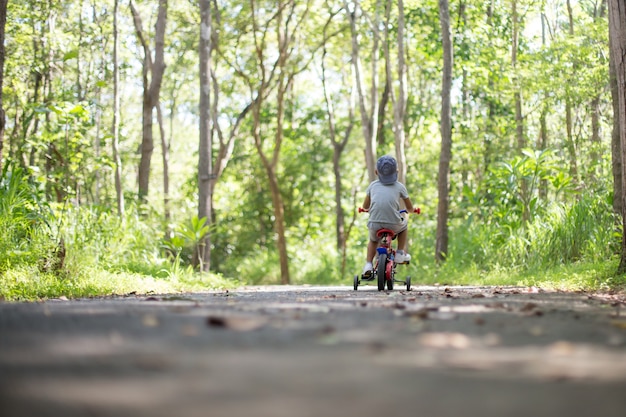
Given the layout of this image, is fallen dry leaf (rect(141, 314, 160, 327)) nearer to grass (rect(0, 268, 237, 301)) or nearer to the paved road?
the paved road

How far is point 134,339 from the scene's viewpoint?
4316mm

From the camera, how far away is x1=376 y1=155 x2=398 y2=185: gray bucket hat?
13073 millimetres

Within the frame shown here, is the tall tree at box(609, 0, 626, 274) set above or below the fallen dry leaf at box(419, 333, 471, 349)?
above

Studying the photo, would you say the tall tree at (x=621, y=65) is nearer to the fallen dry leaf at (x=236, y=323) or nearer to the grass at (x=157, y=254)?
the grass at (x=157, y=254)

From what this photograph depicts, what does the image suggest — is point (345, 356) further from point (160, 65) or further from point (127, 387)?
point (160, 65)

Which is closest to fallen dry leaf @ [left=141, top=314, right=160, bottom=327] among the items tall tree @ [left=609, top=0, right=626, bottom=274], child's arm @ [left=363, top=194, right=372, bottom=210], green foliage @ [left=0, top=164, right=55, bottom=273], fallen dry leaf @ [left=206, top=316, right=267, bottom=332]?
fallen dry leaf @ [left=206, top=316, right=267, bottom=332]

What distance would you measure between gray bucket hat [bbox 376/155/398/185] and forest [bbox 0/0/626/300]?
2872mm

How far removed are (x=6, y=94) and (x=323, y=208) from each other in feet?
49.0

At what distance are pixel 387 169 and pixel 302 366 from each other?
381 inches

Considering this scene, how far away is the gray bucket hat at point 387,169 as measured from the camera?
1307 cm

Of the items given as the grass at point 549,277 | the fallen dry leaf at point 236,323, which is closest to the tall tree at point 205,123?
the grass at point 549,277

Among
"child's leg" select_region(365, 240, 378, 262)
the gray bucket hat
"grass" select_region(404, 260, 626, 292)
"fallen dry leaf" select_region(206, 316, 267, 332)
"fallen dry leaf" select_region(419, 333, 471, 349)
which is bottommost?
"grass" select_region(404, 260, 626, 292)

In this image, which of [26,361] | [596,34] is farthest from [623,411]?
[596,34]

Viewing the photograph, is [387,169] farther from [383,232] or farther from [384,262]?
[384,262]
